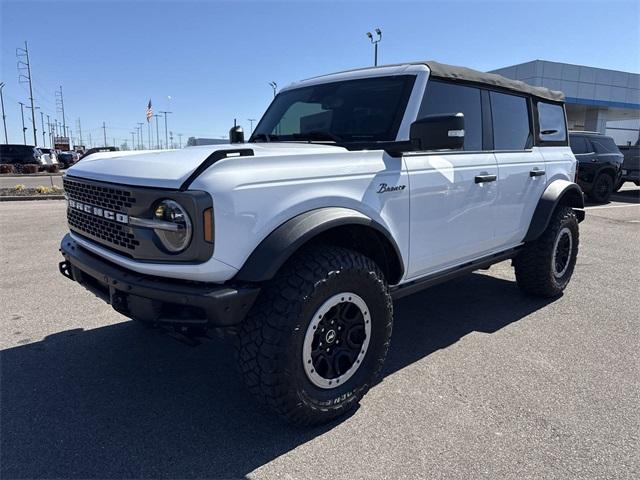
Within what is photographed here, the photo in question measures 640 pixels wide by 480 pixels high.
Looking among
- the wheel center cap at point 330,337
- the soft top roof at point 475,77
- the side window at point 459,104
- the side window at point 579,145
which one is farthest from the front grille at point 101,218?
the side window at point 579,145

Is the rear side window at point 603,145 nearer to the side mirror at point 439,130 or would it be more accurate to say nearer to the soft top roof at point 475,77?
the soft top roof at point 475,77

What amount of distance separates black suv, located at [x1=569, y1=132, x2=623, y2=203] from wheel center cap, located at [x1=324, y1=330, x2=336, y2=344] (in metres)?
12.8

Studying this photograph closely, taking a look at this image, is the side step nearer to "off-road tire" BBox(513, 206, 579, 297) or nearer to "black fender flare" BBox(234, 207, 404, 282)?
"off-road tire" BBox(513, 206, 579, 297)

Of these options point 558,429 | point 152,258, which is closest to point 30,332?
point 152,258

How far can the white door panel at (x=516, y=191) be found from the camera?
12.8ft

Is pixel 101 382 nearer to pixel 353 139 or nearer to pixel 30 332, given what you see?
pixel 30 332

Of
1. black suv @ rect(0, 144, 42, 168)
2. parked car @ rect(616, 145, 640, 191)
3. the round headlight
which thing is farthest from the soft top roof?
black suv @ rect(0, 144, 42, 168)

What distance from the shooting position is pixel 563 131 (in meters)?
5.11

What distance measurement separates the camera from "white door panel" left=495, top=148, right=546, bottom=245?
392cm

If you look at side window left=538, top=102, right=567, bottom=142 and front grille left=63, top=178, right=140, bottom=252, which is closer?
front grille left=63, top=178, right=140, bottom=252

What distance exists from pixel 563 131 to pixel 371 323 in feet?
12.1

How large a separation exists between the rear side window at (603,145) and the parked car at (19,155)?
31.8 metres

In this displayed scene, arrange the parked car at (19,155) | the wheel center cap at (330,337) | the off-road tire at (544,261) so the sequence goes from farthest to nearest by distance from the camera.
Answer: the parked car at (19,155) < the off-road tire at (544,261) < the wheel center cap at (330,337)

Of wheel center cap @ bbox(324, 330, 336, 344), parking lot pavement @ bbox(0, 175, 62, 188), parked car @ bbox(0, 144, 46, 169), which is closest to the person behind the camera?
wheel center cap @ bbox(324, 330, 336, 344)
